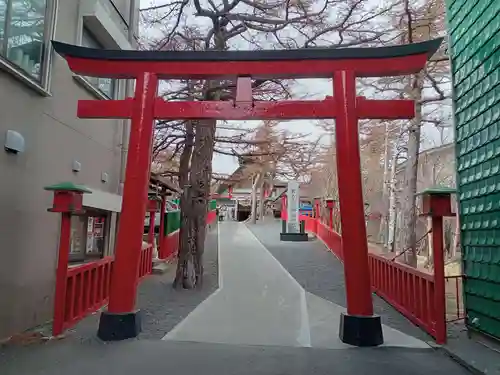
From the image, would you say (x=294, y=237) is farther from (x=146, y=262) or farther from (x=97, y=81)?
(x=97, y=81)

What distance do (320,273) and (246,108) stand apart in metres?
7.90

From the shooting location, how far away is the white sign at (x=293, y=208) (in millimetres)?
21500

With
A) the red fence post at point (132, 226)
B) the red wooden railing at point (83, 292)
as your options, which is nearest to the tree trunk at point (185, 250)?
the red wooden railing at point (83, 292)

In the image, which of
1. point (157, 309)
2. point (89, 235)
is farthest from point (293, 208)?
point (157, 309)

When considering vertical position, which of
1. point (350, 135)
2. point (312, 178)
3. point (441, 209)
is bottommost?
A: point (441, 209)

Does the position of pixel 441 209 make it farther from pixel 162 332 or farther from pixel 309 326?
pixel 162 332

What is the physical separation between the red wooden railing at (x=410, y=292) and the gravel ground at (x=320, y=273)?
5.6 inches

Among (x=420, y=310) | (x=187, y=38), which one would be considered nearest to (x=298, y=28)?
(x=187, y=38)

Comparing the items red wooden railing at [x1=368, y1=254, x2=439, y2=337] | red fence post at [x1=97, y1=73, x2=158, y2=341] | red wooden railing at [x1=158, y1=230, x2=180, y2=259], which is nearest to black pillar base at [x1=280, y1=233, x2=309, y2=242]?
red wooden railing at [x1=158, y1=230, x2=180, y2=259]

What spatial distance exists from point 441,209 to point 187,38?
8.21m

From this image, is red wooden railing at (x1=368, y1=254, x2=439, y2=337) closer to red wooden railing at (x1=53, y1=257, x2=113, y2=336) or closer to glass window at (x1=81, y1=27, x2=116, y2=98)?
red wooden railing at (x1=53, y1=257, x2=113, y2=336)

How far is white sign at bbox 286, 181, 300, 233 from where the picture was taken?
70.5 feet

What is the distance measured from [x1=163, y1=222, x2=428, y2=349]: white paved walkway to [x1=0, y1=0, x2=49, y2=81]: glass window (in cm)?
433

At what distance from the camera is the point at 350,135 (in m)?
5.59
